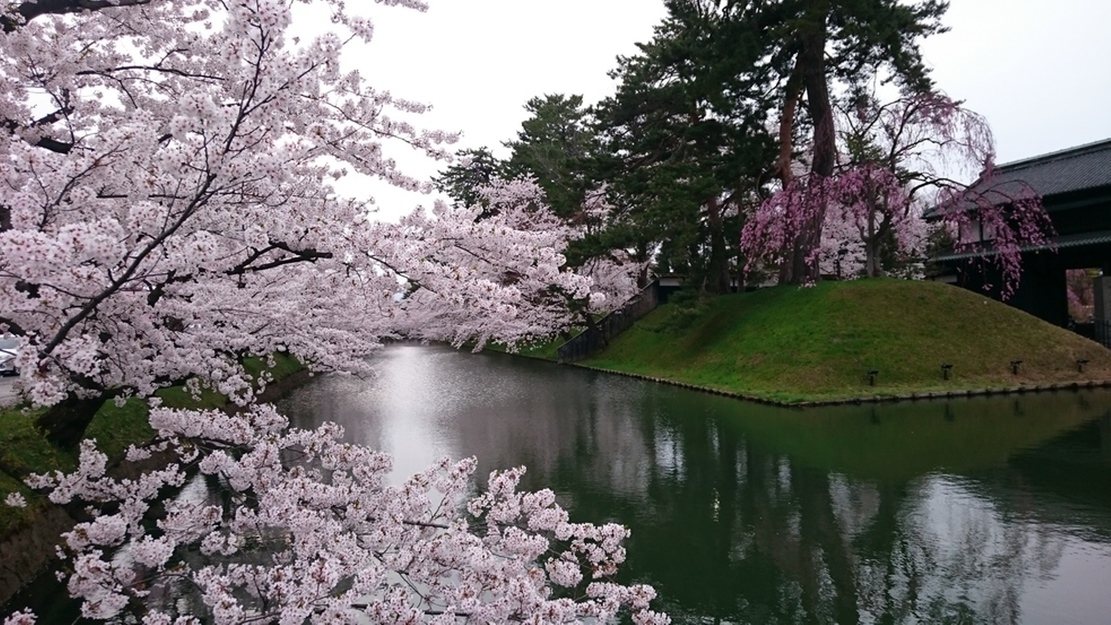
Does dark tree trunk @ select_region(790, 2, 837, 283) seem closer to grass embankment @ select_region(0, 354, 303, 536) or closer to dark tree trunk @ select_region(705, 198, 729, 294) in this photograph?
dark tree trunk @ select_region(705, 198, 729, 294)

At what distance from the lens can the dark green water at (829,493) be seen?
6.64m

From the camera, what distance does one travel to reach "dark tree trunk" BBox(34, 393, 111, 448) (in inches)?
275

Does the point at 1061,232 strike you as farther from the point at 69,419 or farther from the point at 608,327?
the point at 69,419

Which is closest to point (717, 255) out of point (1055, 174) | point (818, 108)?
point (818, 108)

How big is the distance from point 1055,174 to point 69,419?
29.2 m

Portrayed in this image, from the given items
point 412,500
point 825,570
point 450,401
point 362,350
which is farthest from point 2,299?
point 450,401

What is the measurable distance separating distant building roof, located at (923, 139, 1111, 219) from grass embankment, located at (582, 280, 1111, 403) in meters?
4.32

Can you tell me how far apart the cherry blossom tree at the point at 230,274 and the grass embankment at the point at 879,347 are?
1412 cm

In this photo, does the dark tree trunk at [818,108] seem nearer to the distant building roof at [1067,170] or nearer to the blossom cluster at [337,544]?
the distant building roof at [1067,170]

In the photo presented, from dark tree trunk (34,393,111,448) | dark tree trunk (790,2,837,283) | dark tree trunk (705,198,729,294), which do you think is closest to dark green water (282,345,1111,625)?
dark tree trunk (34,393,111,448)

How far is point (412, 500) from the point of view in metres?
4.68

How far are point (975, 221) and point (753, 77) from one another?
11.0 metres

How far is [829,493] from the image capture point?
32.5 ft


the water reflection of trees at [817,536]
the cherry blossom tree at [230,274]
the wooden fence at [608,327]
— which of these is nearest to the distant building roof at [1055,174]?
the water reflection of trees at [817,536]
